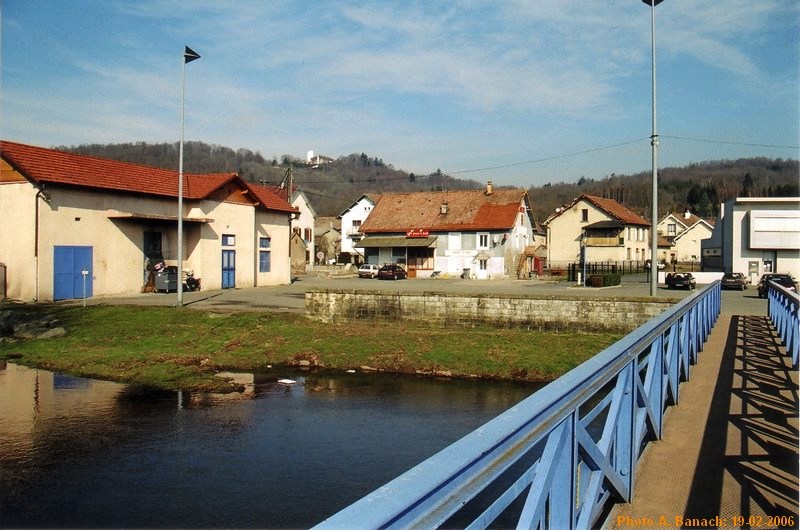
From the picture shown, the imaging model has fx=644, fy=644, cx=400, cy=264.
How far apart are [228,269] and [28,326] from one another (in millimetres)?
14098

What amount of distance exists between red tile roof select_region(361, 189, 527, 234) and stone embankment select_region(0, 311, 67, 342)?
36646 mm

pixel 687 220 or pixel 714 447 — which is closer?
pixel 714 447

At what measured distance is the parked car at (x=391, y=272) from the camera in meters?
50.0

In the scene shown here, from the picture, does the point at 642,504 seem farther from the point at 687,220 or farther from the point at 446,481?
the point at 687,220

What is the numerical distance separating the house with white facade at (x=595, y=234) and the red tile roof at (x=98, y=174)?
4097 centimetres

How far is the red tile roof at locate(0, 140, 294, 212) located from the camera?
26.2 metres

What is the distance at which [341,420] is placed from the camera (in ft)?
41.3

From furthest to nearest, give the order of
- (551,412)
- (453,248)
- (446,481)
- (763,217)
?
(453,248) < (763,217) < (551,412) < (446,481)

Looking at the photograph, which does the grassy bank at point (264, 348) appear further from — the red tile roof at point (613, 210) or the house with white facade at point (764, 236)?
the red tile roof at point (613, 210)

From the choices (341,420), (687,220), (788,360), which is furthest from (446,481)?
(687,220)

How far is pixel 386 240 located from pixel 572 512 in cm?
5423

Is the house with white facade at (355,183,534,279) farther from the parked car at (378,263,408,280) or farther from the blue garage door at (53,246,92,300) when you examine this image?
the blue garage door at (53,246,92,300)

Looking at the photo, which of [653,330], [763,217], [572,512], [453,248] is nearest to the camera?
[572,512]

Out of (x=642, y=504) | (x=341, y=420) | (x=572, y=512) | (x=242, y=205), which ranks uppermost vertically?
(x=242, y=205)
